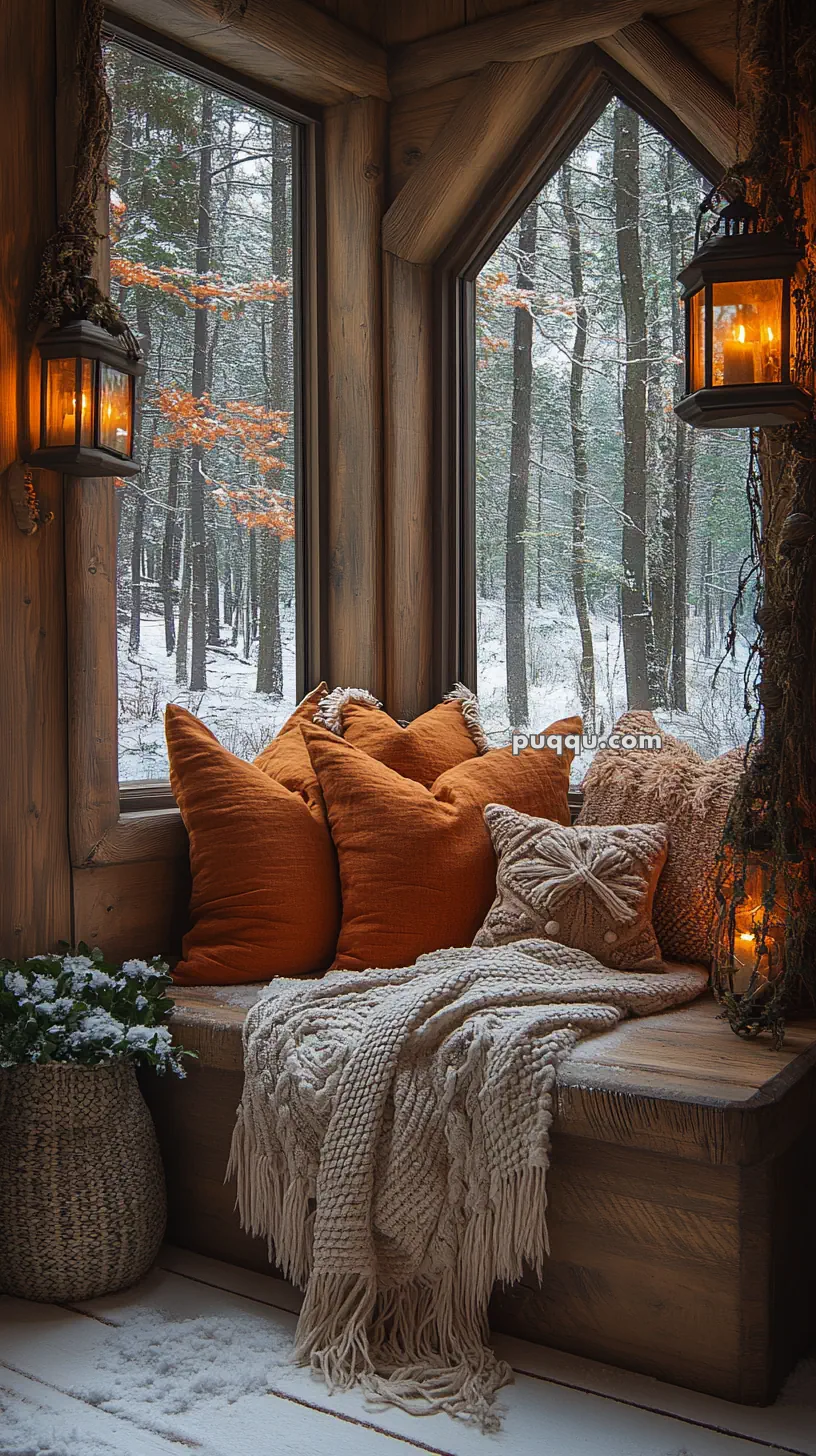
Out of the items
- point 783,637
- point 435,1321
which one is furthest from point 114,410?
point 435,1321

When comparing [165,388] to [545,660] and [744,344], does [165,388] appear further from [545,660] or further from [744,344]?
[744,344]

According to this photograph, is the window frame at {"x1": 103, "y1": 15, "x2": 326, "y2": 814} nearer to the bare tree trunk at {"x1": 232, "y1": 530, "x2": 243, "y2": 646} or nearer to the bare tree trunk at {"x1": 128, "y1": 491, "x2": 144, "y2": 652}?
the bare tree trunk at {"x1": 232, "y1": 530, "x2": 243, "y2": 646}

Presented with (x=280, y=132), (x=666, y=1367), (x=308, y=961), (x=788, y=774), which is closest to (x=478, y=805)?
(x=308, y=961)

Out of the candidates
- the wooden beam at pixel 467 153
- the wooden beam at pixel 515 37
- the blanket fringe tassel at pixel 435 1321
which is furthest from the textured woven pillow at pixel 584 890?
the wooden beam at pixel 515 37

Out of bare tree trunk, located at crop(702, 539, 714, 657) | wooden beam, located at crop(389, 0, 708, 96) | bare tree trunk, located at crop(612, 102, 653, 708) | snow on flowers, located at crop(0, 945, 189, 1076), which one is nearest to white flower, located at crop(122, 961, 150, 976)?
snow on flowers, located at crop(0, 945, 189, 1076)

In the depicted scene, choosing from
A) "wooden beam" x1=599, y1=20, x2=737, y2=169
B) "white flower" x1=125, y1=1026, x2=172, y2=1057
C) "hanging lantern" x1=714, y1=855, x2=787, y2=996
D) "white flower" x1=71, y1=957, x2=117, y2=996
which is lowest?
"white flower" x1=125, y1=1026, x2=172, y2=1057

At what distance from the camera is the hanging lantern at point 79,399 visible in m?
2.26

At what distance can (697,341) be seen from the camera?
2113mm

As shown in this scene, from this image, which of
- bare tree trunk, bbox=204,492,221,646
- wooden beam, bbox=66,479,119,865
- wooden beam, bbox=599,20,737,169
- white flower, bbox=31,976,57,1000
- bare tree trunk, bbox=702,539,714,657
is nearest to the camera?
white flower, bbox=31,976,57,1000

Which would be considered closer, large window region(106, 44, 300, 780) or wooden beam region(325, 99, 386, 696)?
large window region(106, 44, 300, 780)

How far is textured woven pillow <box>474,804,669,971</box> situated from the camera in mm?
2344

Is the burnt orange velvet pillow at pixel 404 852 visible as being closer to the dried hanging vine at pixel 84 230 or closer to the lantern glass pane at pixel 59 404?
the lantern glass pane at pixel 59 404

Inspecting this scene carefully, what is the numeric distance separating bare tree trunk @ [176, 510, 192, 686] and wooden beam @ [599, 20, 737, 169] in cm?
134

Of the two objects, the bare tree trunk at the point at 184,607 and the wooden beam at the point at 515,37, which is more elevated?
the wooden beam at the point at 515,37
